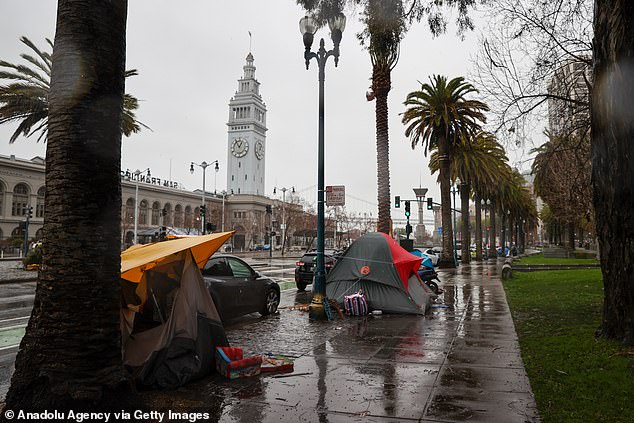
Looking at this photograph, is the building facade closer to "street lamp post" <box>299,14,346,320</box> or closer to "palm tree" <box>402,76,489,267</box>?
"palm tree" <box>402,76,489,267</box>

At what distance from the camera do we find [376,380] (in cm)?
595

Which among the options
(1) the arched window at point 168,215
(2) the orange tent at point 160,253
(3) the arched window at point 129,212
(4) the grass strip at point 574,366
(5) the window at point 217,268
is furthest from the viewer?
(1) the arched window at point 168,215

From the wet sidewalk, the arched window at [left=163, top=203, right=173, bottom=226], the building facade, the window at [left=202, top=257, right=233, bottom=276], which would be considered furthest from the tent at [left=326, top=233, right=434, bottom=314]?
the arched window at [left=163, top=203, right=173, bottom=226]

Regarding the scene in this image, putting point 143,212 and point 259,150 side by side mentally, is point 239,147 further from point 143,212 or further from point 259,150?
point 143,212

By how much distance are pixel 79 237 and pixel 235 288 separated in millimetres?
6290

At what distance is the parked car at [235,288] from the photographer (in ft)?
32.1

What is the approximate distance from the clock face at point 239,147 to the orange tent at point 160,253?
447ft

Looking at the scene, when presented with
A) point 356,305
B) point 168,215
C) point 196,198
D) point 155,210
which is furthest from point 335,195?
point 196,198

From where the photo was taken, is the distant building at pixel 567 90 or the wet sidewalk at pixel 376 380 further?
the distant building at pixel 567 90

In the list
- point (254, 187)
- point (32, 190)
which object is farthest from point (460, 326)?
point (254, 187)

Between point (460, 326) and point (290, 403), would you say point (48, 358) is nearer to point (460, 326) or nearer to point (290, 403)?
point (290, 403)

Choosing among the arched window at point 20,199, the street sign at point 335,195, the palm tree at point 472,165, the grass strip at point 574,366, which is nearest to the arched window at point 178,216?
the arched window at point 20,199

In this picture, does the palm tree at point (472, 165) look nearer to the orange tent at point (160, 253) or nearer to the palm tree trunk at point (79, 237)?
the orange tent at point (160, 253)

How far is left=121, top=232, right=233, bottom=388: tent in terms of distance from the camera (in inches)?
226
